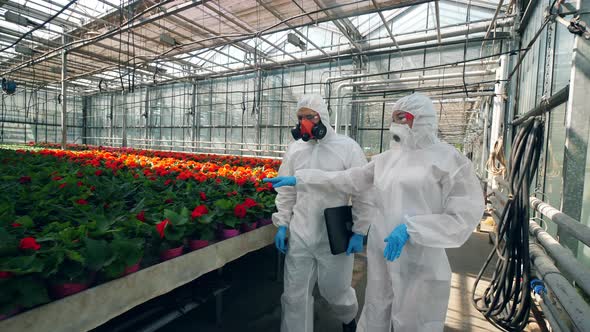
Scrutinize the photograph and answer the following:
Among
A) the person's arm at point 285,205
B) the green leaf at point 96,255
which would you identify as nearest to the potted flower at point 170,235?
the green leaf at point 96,255

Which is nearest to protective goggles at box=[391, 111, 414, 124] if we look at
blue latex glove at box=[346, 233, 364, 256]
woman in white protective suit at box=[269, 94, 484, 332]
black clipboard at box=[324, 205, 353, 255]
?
woman in white protective suit at box=[269, 94, 484, 332]

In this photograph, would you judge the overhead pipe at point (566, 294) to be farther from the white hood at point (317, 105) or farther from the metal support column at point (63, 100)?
the metal support column at point (63, 100)

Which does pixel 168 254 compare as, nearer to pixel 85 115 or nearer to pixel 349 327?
pixel 349 327

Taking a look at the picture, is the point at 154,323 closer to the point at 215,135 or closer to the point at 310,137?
the point at 310,137

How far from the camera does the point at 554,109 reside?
2674 millimetres

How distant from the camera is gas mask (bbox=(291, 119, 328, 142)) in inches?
81.9

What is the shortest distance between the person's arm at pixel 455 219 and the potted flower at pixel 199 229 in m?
1.16

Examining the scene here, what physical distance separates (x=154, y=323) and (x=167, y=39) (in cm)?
721

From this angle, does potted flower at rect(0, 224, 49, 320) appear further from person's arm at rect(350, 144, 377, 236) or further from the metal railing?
the metal railing

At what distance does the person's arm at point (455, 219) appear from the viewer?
1.43m

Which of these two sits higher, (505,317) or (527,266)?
(527,266)

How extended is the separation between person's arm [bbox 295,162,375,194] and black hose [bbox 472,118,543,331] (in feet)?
4.08

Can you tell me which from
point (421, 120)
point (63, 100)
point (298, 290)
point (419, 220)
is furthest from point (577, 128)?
point (63, 100)

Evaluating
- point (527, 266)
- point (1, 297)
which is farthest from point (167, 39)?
point (527, 266)
